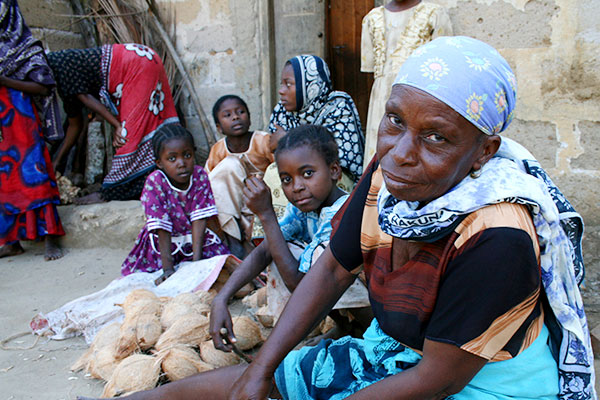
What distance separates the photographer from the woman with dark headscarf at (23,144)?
395cm

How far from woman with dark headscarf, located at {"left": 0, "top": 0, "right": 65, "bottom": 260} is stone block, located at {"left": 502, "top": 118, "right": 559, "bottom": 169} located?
3.69m

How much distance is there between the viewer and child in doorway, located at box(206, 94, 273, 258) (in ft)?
12.2

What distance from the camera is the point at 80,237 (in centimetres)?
431

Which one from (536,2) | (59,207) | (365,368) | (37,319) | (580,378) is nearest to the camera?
(580,378)

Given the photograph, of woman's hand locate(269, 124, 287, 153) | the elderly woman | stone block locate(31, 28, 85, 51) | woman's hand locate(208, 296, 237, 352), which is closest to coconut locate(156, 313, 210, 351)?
woman's hand locate(208, 296, 237, 352)

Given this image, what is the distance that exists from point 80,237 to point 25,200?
0.53 metres

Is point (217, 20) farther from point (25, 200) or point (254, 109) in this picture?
point (25, 200)

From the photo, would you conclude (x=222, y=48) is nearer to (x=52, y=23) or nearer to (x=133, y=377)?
(x=52, y=23)

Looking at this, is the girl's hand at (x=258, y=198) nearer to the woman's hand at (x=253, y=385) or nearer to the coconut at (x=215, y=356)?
the coconut at (x=215, y=356)

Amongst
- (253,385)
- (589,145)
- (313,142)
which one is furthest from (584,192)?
(253,385)

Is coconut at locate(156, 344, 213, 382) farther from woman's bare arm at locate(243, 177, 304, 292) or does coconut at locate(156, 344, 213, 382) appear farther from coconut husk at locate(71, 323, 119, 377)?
woman's bare arm at locate(243, 177, 304, 292)

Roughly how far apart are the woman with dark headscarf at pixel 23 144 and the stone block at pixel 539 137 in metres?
3.69

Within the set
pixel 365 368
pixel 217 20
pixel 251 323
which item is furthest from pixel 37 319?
pixel 217 20

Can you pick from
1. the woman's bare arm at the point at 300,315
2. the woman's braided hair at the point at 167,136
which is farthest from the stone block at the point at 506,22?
the woman's bare arm at the point at 300,315
